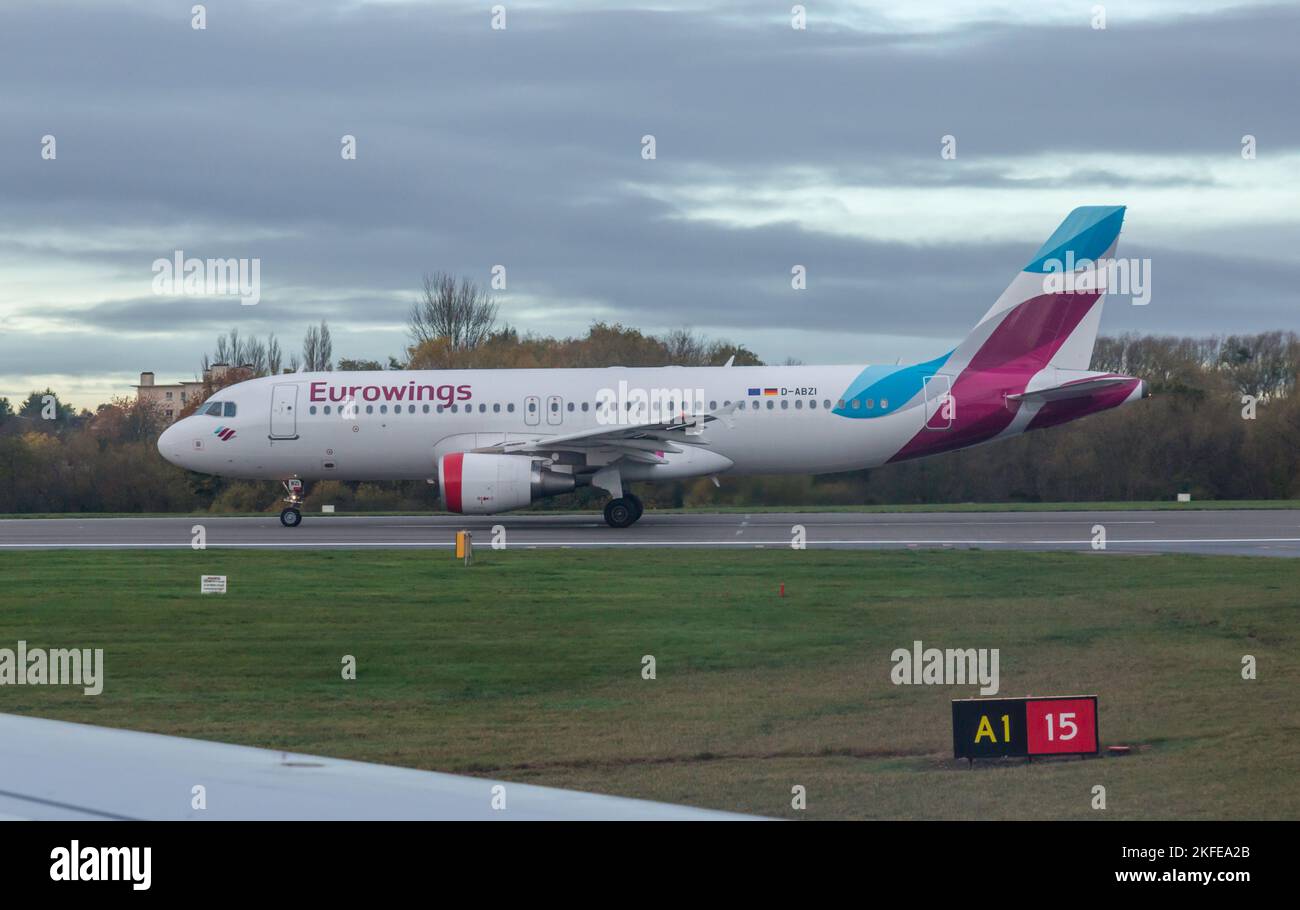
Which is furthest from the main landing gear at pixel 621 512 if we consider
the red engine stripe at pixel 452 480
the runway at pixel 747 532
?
the red engine stripe at pixel 452 480

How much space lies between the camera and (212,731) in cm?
1096

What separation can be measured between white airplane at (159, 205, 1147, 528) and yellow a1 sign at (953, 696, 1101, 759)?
762 inches

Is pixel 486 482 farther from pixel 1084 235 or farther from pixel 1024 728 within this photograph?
pixel 1024 728

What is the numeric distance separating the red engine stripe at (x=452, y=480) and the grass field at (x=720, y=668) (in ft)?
20.3

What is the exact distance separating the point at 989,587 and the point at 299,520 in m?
19.4

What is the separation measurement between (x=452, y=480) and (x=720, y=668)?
1639 cm

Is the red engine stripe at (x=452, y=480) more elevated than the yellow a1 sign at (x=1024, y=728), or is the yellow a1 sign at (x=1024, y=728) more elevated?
the red engine stripe at (x=452, y=480)

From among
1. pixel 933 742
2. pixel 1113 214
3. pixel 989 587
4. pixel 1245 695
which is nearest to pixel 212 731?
pixel 933 742

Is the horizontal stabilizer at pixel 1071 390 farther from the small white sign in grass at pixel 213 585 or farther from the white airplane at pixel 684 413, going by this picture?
the small white sign in grass at pixel 213 585

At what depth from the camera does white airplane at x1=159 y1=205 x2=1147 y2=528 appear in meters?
29.9

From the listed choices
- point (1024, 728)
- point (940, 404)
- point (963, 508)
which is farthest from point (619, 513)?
point (1024, 728)

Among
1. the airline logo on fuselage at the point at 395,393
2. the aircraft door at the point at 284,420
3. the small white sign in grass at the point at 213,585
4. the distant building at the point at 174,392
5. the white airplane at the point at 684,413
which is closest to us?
the small white sign in grass at the point at 213,585

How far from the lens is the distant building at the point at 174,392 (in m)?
59.2
